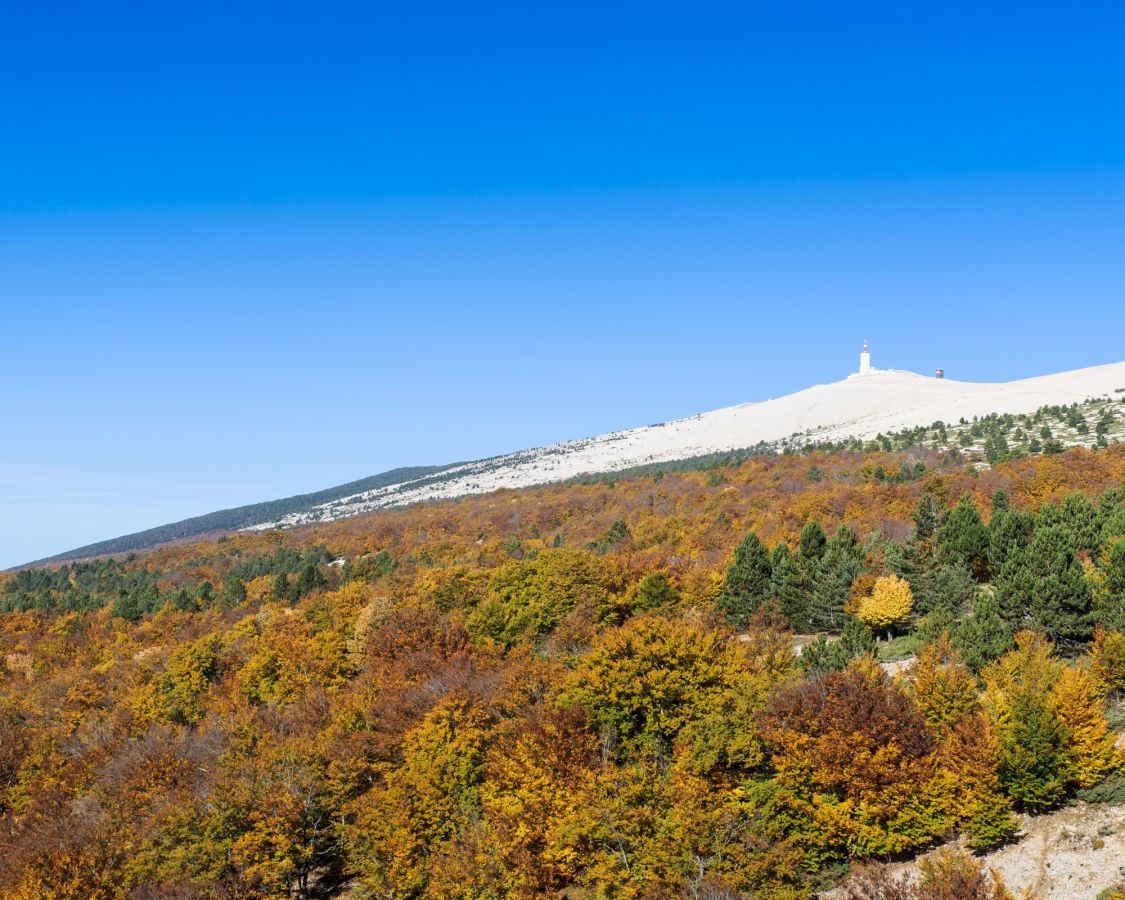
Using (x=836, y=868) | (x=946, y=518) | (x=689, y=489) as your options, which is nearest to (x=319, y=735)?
(x=836, y=868)


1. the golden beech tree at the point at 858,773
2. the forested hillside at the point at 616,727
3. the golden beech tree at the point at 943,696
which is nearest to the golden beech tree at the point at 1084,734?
the forested hillside at the point at 616,727

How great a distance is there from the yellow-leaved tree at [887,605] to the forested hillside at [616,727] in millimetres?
134

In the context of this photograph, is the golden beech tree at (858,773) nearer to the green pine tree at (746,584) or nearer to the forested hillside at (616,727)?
the forested hillside at (616,727)

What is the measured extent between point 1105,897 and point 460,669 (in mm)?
31531

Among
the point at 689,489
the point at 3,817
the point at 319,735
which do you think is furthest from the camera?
the point at 689,489

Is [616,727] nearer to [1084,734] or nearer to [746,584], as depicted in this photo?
[1084,734]

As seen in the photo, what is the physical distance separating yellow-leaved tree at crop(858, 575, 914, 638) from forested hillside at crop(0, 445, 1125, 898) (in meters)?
0.13

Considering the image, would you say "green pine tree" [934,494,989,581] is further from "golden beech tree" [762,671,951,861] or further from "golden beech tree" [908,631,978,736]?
"golden beech tree" [762,671,951,861]

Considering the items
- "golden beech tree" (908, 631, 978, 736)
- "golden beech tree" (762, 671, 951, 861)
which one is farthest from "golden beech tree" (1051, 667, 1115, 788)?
"golden beech tree" (762, 671, 951, 861)

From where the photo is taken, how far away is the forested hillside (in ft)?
94.9

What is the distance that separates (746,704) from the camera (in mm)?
33750

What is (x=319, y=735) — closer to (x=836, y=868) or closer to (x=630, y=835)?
(x=630, y=835)

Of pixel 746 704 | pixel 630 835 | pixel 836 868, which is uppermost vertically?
pixel 746 704

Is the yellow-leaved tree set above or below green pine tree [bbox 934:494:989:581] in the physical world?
below
